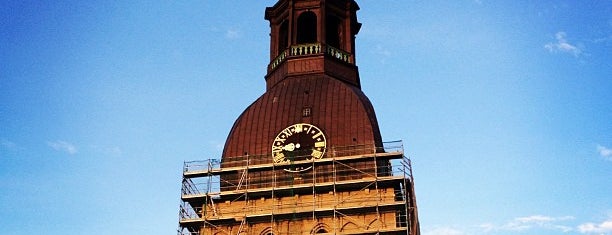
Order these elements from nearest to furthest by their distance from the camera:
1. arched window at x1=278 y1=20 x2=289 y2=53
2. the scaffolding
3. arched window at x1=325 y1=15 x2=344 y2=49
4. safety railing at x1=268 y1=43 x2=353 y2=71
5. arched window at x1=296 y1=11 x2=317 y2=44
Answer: the scaffolding
safety railing at x1=268 y1=43 x2=353 y2=71
arched window at x1=296 y1=11 x2=317 y2=44
arched window at x1=278 y1=20 x2=289 y2=53
arched window at x1=325 y1=15 x2=344 y2=49

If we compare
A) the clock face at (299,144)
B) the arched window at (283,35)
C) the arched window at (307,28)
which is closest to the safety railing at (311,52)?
the arched window at (307,28)

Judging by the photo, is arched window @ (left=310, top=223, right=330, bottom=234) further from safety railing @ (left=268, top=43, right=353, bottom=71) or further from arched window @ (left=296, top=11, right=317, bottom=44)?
arched window @ (left=296, top=11, right=317, bottom=44)

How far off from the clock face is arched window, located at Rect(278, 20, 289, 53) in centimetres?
1084

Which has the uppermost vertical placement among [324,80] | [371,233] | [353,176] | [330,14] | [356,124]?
[330,14]

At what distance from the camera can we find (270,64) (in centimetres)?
6328

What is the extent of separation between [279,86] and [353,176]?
33.1 ft

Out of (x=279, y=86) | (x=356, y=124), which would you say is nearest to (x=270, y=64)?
(x=279, y=86)

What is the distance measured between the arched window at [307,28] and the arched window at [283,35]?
1016 mm

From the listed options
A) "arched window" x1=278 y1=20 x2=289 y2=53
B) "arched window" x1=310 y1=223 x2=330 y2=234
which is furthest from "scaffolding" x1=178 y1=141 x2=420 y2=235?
"arched window" x1=278 y1=20 x2=289 y2=53

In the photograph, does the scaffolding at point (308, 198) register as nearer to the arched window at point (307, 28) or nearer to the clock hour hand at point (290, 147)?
the clock hour hand at point (290, 147)

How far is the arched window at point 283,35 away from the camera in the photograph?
2529 inches

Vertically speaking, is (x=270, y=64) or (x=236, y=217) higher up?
(x=270, y=64)

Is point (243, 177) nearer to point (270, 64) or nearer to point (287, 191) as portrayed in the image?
point (287, 191)

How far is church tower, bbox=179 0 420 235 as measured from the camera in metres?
50.6
